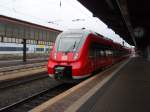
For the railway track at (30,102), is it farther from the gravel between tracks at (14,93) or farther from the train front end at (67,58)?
the train front end at (67,58)

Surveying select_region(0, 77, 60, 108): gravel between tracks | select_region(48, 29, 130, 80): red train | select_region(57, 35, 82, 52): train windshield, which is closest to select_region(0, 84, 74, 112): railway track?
select_region(0, 77, 60, 108): gravel between tracks

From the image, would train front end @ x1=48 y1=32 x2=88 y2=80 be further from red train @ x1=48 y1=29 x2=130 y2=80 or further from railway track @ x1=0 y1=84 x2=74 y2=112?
railway track @ x1=0 y1=84 x2=74 y2=112

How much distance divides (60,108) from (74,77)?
5408 mm

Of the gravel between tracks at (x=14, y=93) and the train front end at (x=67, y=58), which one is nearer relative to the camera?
the gravel between tracks at (x=14, y=93)

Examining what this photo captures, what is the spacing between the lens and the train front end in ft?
40.2

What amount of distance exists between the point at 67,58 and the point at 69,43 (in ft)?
3.44

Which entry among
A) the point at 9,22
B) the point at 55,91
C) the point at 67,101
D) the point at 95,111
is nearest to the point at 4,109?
the point at 67,101

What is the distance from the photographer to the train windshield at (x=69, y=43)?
13076 mm

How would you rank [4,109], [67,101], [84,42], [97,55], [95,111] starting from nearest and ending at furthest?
[95,111], [67,101], [4,109], [84,42], [97,55]

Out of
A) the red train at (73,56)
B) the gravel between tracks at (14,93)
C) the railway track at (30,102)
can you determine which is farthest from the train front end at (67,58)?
the gravel between tracks at (14,93)

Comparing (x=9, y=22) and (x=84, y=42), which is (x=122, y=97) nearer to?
(x=84, y=42)

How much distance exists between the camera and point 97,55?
1548 centimetres

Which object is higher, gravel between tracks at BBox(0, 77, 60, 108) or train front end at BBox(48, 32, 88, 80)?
train front end at BBox(48, 32, 88, 80)

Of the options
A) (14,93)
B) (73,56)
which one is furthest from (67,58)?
(14,93)
